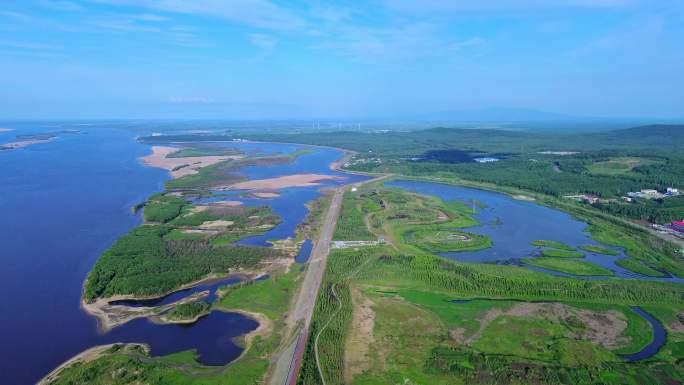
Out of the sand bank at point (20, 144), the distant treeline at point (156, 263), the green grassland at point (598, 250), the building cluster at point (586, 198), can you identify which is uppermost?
the sand bank at point (20, 144)

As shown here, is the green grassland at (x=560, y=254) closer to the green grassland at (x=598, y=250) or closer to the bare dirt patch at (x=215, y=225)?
the green grassland at (x=598, y=250)

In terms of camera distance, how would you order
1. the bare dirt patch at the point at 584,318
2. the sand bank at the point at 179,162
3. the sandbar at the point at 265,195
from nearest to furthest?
1. the bare dirt patch at the point at 584,318
2. the sandbar at the point at 265,195
3. the sand bank at the point at 179,162

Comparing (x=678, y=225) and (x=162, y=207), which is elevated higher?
(x=678, y=225)

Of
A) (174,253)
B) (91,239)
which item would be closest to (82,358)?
(174,253)

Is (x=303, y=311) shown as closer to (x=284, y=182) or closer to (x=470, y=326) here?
(x=470, y=326)

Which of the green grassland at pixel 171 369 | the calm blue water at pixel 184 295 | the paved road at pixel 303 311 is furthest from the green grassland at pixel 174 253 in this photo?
the green grassland at pixel 171 369

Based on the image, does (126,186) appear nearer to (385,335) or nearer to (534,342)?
(385,335)

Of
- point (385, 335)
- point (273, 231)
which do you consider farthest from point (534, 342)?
point (273, 231)
